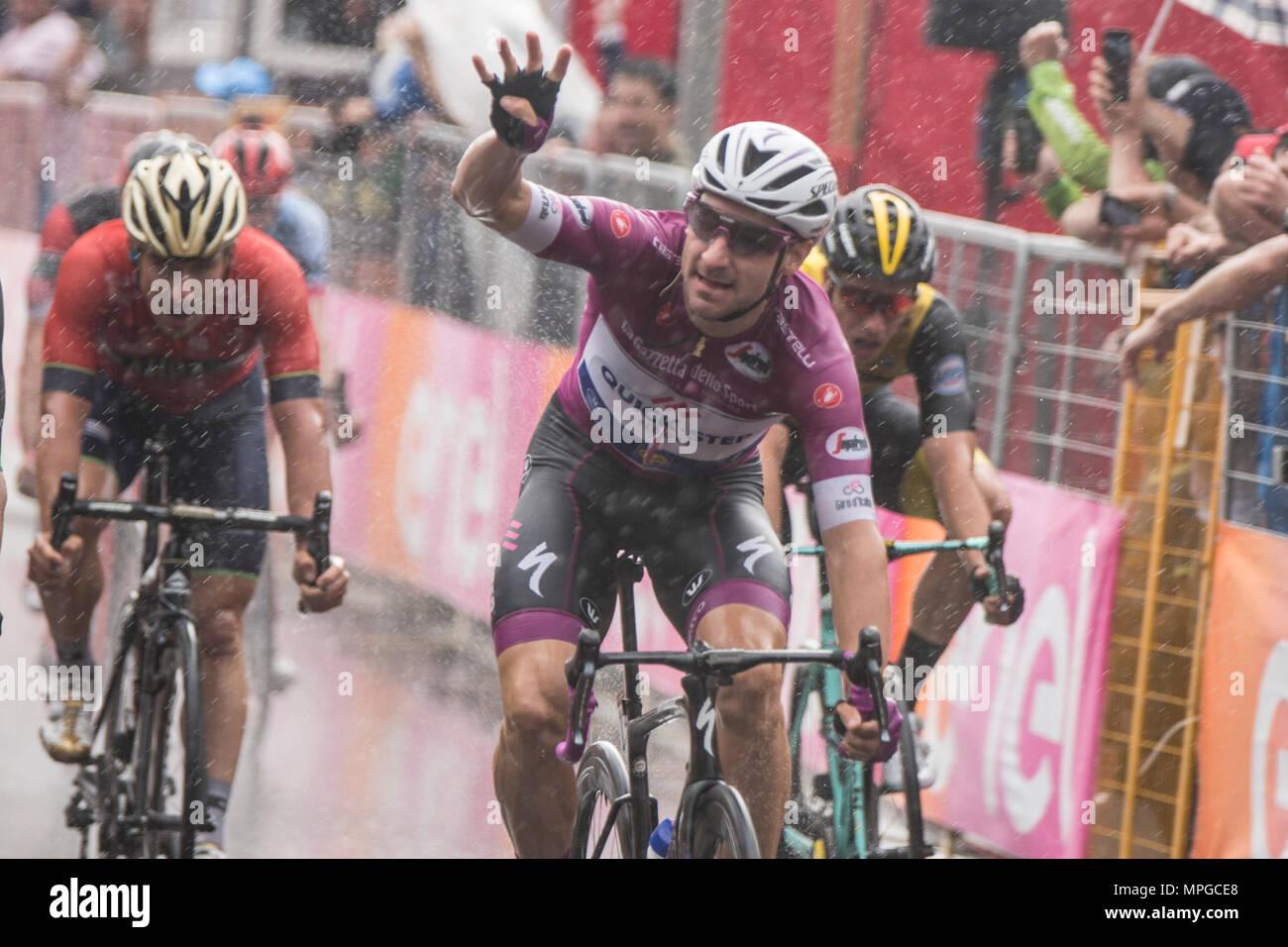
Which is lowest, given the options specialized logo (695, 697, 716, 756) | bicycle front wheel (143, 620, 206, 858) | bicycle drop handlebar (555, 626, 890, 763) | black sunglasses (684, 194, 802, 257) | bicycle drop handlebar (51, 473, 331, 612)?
bicycle front wheel (143, 620, 206, 858)

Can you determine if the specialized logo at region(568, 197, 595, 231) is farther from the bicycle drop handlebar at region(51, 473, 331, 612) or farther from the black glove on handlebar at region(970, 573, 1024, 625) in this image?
the black glove on handlebar at region(970, 573, 1024, 625)

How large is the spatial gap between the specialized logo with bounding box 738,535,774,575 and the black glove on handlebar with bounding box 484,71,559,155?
1121mm

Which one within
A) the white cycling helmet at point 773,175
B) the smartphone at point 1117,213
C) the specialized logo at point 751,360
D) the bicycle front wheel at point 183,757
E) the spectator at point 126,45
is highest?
the spectator at point 126,45

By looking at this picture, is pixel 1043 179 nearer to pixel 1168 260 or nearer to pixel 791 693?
pixel 1168 260

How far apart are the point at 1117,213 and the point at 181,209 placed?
3255 mm

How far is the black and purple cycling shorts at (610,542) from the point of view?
450 centimetres

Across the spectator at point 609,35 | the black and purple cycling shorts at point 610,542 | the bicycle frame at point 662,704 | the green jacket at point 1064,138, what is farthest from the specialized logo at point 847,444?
the spectator at point 609,35

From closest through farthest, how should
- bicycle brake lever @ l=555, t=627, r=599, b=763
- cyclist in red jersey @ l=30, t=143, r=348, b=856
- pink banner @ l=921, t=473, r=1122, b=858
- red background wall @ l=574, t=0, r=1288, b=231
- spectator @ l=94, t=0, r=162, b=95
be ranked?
1. bicycle brake lever @ l=555, t=627, r=599, b=763
2. cyclist in red jersey @ l=30, t=143, r=348, b=856
3. pink banner @ l=921, t=473, r=1122, b=858
4. red background wall @ l=574, t=0, r=1288, b=231
5. spectator @ l=94, t=0, r=162, b=95

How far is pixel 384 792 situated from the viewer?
6715mm

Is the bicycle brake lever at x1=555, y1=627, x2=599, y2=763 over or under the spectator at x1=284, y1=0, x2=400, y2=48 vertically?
under

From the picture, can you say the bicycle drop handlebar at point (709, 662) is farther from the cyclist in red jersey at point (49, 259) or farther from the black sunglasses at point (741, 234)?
the cyclist in red jersey at point (49, 259)

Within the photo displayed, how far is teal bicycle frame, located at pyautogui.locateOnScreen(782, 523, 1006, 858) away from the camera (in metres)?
5.25

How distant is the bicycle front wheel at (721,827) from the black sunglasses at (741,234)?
4.05 feet

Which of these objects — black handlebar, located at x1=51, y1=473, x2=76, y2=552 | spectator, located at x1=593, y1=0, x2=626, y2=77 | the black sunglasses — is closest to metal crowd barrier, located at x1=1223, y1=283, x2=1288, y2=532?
the black sunglasses
